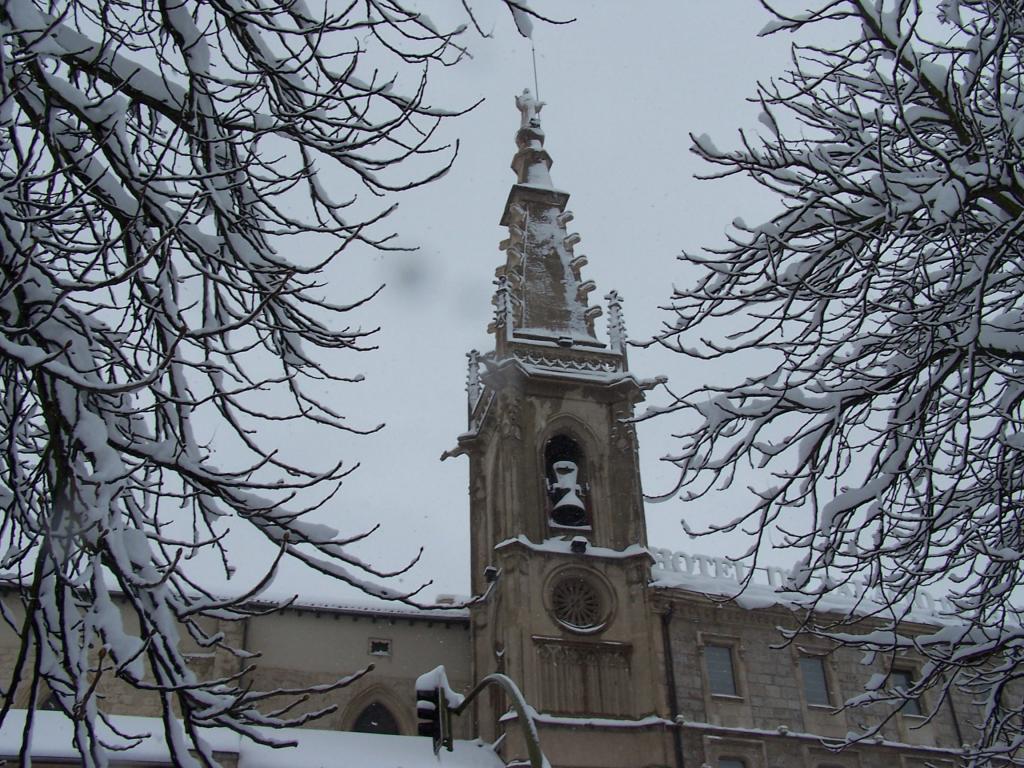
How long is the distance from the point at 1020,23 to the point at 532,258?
22792mm

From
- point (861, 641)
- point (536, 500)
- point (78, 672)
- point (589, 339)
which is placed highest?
point (589, 339)

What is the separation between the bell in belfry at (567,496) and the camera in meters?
24.9

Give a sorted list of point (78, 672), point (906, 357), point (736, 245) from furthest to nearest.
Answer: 1. point (736, 245)
2. point (906, 357)
3. point (78, 672)

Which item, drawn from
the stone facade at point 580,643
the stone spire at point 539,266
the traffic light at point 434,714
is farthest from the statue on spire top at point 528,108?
the traffic light at point 434,714

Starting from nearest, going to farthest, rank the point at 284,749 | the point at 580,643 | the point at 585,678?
the point at 284,749, the point at 585,678, the point at 580,643

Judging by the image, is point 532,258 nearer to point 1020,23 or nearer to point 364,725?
point 364,725

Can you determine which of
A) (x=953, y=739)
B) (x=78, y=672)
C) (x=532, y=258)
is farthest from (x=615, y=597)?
(x=78, y=672)

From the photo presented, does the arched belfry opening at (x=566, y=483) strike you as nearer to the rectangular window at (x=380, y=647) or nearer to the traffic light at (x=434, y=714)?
the rectangular window at (x=380, y=647)

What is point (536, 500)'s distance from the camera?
25.0 meters

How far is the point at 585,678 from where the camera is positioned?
23266mm

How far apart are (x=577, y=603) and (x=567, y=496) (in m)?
2.44

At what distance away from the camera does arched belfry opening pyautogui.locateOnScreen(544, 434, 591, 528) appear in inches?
985

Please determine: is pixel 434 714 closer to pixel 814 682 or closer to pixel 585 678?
pixel 585 678

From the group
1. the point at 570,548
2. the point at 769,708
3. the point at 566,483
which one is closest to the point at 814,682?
the point at 769,708
